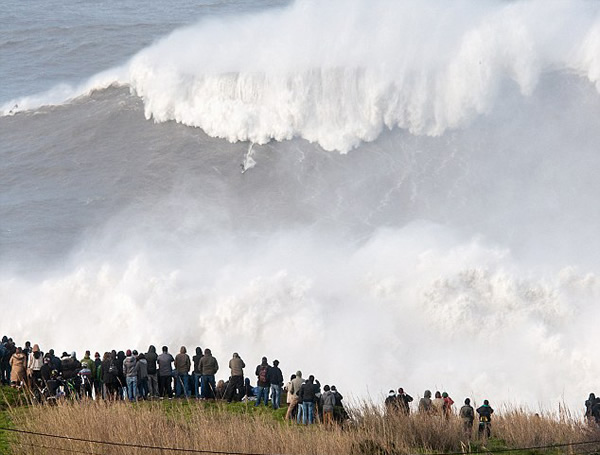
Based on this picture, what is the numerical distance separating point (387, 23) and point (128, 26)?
2065 centimetres

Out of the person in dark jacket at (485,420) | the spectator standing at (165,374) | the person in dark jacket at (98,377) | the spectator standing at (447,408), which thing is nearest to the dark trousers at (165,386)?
the spectator standing at (165,374)

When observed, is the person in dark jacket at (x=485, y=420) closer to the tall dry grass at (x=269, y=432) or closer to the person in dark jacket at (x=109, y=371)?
the tall dry grass at (x=269, y=432)

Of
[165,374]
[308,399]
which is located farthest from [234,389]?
[308,399]

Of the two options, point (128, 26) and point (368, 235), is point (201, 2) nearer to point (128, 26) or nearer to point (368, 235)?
point (128, 26)

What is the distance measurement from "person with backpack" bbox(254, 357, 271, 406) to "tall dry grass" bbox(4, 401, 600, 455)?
2.15 m

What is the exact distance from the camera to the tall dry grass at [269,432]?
15078mm

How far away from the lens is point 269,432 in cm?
1535

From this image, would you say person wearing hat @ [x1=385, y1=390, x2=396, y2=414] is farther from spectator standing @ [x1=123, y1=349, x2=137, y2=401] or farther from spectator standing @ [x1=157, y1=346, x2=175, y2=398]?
spectator standing @ [x1=123, y1=349, x2=137, y2=401]

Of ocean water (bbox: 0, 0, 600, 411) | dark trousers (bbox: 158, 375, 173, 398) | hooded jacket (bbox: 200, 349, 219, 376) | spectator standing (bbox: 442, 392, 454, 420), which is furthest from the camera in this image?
ocean water (bbox: 0, 0, 600, 411)

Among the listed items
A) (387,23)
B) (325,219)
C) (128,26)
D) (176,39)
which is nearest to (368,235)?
(325,219)

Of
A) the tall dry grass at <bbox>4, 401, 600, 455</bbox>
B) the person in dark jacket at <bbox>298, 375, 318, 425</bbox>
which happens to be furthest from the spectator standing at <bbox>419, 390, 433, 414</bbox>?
the person in dark jacket at <bbox>298, 375, 318, 425</bbox>

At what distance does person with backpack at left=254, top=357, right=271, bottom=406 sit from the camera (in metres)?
19.0

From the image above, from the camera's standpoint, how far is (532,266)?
2562 cm

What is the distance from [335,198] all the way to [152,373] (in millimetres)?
13480
